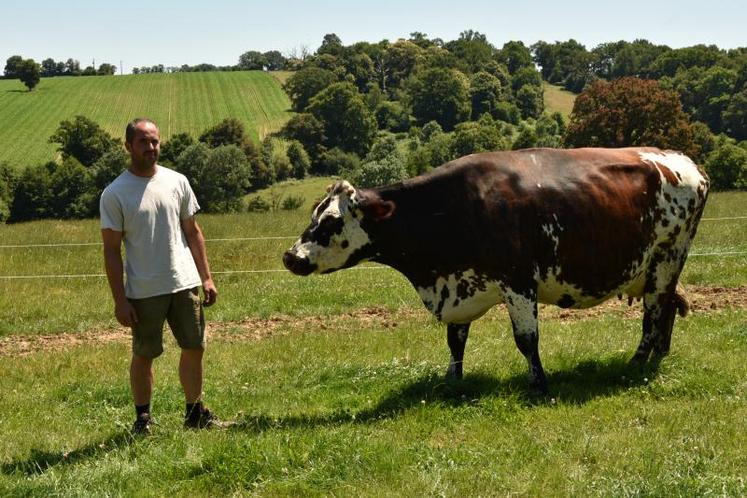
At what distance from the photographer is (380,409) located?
7531 millimetres

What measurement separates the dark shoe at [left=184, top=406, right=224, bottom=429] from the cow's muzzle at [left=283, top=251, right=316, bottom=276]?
1.57 meters

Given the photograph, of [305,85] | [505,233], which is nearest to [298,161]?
[305,85]

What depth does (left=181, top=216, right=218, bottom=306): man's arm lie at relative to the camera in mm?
6953

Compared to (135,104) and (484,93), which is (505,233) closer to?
(135,104)

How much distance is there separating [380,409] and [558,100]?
135678mm

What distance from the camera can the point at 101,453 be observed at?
255 inches

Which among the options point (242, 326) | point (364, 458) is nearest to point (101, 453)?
point (364, 458)

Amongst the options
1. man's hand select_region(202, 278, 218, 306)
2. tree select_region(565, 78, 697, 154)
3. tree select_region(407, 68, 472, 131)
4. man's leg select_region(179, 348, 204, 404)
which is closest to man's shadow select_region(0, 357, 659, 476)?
man's leg select_region(179, 348, 204, 404)

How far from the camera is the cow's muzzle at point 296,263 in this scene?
25.1 feet

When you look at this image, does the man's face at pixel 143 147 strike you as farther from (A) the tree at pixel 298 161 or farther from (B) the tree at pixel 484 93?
(B) the tree at pixel 484 93

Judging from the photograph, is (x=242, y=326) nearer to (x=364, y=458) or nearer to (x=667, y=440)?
(x=364, y=458)

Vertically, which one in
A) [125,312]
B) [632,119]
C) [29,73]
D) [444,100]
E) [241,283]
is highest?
[29,73]

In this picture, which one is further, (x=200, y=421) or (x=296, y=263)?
(x=296, y=263)

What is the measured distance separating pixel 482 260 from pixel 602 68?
158351 millimetres
